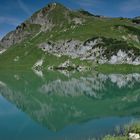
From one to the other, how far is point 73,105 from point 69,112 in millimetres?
12051

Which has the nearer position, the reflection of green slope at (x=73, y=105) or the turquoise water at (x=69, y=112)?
the turquoise water at (x=69, y=112)

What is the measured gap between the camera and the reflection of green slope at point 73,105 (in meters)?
69.2

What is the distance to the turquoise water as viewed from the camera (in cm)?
5297

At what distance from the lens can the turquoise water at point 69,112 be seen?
5297 centimetres

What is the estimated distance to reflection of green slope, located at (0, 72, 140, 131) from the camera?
227ft

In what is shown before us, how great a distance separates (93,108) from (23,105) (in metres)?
21.8

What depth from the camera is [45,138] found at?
4912cm

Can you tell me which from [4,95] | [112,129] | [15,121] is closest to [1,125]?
[15,121]

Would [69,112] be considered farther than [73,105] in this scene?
No

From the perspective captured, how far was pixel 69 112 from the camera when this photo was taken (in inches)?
3034

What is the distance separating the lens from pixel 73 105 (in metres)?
89.1

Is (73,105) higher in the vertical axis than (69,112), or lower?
higher

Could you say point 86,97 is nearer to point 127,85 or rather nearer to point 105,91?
point 105,91

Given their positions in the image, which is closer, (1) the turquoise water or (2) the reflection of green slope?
(1) the turquoise water
